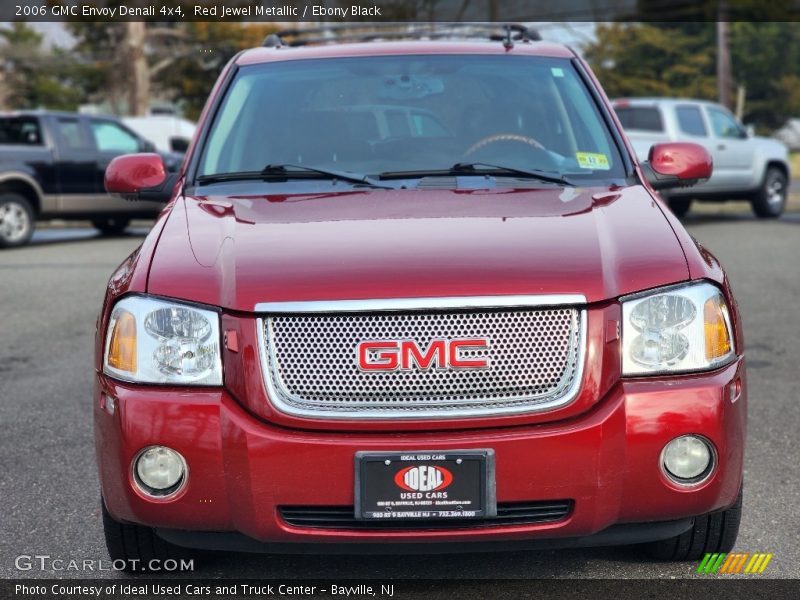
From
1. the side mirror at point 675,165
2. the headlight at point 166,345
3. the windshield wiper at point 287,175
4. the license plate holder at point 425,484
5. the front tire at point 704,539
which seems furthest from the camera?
the side mirror at point 675,165

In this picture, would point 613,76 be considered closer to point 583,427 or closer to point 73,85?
point 73,85

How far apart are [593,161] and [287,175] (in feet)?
3.59

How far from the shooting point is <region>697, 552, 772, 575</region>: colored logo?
360cm

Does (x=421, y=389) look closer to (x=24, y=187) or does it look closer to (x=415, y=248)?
(x=415, y=248)

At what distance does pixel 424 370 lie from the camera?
308 cm

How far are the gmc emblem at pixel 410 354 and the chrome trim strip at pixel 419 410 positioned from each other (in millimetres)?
115

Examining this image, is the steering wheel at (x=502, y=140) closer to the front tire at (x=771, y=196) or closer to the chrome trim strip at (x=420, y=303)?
the chrome trim strip at (x=420, y=303)

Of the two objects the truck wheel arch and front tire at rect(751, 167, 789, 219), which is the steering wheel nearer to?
the truck wheel arch

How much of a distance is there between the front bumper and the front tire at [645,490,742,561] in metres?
0.35

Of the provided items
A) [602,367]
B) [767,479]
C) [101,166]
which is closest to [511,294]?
[602,367]

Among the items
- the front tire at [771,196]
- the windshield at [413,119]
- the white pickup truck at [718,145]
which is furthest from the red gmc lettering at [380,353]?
the front tire at [771,196]

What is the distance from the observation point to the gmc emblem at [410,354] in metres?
3.07

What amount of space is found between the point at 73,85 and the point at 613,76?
29851mm

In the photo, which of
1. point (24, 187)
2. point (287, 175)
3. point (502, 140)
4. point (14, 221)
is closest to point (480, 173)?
point (502, 140)
